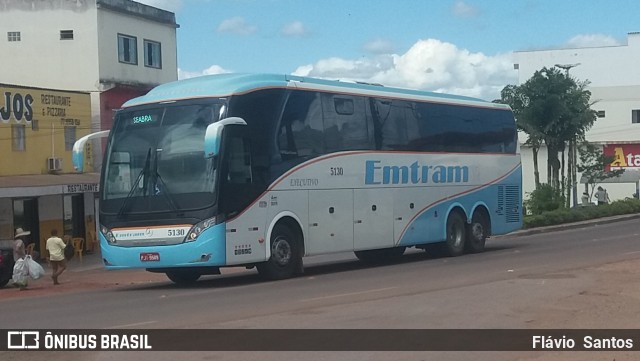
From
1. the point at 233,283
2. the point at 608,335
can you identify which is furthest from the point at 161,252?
the point at 608,335

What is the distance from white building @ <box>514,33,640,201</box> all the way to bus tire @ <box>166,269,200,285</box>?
5280 centimetres

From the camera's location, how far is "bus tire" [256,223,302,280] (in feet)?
62.8

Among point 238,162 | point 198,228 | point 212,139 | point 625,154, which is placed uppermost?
point 625,154

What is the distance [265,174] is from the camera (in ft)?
61.4

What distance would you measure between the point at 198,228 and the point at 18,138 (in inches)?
642

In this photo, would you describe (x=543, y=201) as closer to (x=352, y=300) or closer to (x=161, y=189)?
(x=161, y=189)

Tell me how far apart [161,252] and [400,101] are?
7678mm

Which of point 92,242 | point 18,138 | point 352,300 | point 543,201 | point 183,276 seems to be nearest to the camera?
point 352,300

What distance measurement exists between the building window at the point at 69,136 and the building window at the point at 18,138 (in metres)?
2.40

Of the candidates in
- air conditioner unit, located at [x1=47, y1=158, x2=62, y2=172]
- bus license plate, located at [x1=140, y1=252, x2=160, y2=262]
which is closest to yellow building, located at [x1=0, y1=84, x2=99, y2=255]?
air conditioner unit, located at [x1=47, y1=158, x2=62, y2=172]

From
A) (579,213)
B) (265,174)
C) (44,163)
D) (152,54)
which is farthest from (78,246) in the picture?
(579,213)

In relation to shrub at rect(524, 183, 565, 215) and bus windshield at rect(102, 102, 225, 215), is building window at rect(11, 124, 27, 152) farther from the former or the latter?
shrub at rect(524, 183, 565, 215)

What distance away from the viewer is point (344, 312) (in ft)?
43.5

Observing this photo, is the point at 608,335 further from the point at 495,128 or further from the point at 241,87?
the point at 495,128
